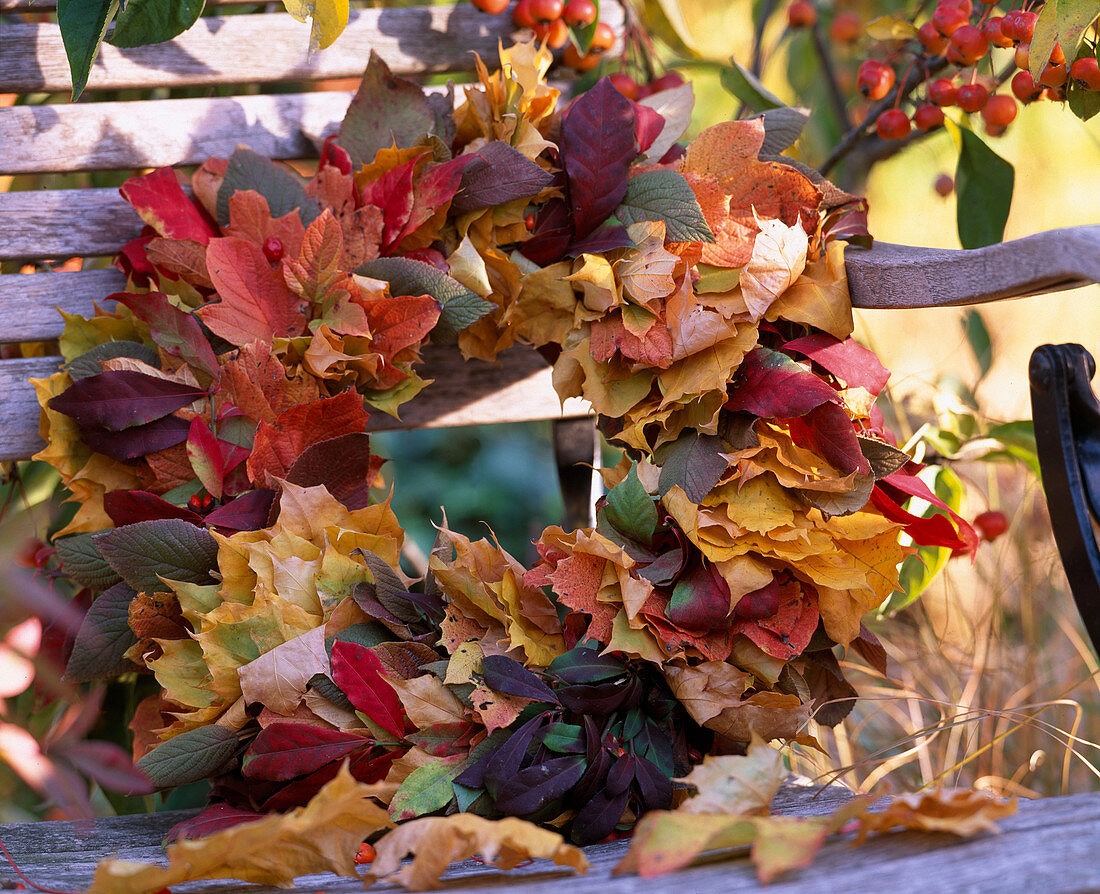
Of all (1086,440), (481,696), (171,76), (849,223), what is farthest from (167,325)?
(1086,440)

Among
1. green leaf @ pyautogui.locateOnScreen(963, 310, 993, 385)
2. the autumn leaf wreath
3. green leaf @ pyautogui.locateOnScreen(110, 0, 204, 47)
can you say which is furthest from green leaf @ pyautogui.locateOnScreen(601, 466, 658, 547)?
green leaf @ pyautogui.locateOnScreen(963, 310, 993, 385)

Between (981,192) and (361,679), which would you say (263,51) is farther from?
(981,192)

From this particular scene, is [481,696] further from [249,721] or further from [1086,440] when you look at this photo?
[1086,440]

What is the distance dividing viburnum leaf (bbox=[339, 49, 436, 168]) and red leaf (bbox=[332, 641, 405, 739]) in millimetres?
438

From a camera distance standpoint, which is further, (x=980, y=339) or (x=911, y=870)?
(x=980, y=339)

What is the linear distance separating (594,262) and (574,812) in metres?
0.42

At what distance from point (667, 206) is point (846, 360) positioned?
19 cm

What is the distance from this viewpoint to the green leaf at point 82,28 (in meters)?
0.64

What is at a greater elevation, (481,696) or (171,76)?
(171,76)

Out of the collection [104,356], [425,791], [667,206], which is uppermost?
[667,206]

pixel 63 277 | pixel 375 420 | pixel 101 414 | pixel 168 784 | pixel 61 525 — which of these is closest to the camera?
pixel 168 784

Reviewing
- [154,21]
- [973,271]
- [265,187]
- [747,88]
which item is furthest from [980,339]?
[154,21]

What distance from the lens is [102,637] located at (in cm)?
70

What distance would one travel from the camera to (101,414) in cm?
70
